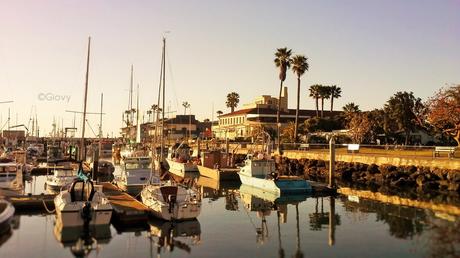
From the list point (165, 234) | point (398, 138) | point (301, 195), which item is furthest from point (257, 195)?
point (398, 138)

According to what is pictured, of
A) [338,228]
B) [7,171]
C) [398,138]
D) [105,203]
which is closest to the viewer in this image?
[105,203]

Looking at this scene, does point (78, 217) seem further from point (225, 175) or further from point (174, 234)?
point (225, 175)

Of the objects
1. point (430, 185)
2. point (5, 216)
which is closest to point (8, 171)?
point (5, 216)

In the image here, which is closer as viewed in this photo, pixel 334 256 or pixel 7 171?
pixel 334 256

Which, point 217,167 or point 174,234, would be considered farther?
point 217,167

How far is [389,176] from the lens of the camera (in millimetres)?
54688

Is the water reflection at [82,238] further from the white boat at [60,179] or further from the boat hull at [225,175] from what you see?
the boat hull at [225,175]

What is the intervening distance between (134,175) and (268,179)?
12.8 metres

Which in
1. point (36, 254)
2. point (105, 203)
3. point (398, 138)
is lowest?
point (36, 254)

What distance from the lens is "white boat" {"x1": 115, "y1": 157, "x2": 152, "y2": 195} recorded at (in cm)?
4178

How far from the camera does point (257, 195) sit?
46.1 m

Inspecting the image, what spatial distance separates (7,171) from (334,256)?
2827 cm

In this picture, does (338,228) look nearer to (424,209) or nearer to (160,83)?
(424,209)

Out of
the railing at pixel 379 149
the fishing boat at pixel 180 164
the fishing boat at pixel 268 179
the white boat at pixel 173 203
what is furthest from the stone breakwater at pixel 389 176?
the white boat at pixel 173 203
